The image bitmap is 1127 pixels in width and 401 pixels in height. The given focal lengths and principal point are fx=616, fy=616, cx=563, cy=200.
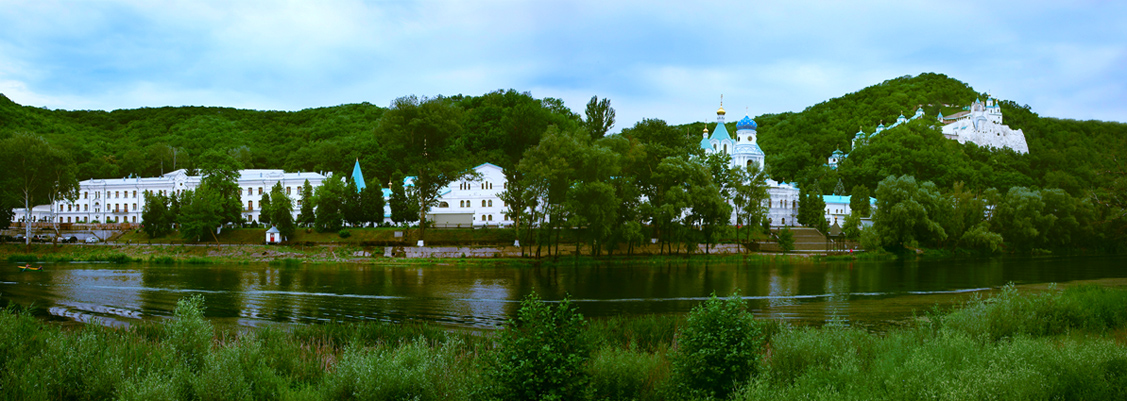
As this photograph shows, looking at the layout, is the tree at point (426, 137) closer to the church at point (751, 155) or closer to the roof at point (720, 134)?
the church at point (751, 155)

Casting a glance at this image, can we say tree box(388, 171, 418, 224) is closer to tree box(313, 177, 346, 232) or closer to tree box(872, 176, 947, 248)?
tree box(313, 177, 346, 232)

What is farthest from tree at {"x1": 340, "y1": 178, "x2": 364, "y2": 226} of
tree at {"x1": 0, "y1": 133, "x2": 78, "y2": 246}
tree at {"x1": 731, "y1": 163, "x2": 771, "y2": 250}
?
tree at {"x1": 731, "y1": 163, "x2": 771, "y2": 250}

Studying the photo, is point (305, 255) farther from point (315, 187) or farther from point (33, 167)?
point (33, 167)

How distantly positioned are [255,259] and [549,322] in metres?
40.8

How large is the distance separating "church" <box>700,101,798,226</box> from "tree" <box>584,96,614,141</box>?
11895 mm

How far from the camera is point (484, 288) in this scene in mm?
27516

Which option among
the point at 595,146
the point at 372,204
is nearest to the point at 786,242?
the point at 595,146

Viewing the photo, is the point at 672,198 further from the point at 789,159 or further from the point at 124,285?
the point at 789,159

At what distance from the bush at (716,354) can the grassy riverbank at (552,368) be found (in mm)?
30

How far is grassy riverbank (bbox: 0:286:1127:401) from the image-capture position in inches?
320

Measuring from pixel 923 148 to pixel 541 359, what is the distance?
344 ft

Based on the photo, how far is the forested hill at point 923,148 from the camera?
3551 inches

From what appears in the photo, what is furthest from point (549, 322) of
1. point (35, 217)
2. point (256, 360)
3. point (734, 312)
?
point (35, 217)

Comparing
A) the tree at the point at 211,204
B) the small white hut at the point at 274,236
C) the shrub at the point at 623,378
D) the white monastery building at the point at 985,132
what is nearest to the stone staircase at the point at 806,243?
the small white hut at the point at 274,236
